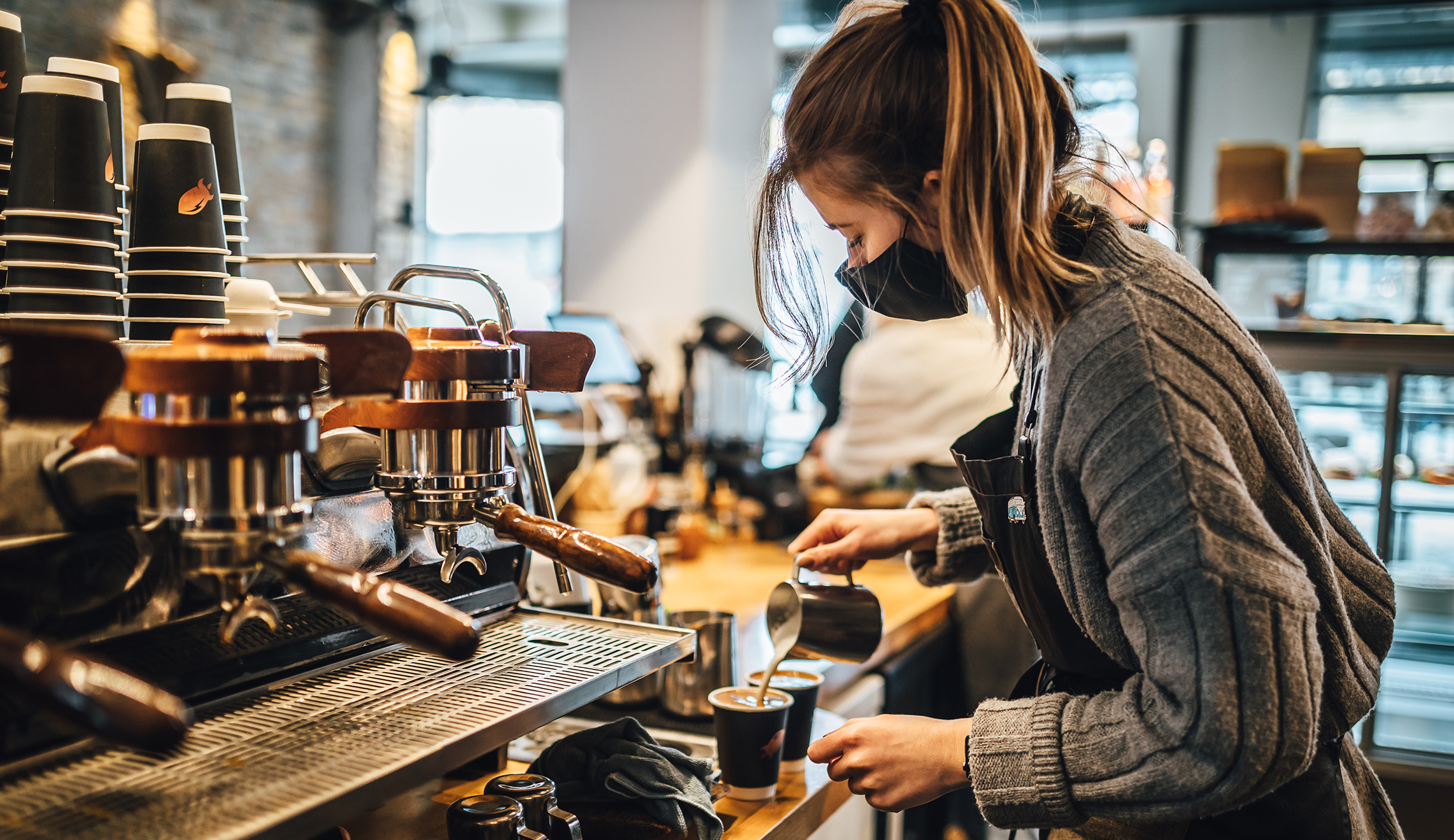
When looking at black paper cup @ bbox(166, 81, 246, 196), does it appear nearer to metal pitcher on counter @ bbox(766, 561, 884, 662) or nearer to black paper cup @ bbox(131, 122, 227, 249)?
black paper cup @ bbox(131, 122, 227, 249)

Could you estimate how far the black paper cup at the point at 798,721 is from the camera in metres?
1.12

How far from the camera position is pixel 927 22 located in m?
0.85

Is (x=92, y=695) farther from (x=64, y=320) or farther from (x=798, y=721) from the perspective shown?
(x=798, y=721)

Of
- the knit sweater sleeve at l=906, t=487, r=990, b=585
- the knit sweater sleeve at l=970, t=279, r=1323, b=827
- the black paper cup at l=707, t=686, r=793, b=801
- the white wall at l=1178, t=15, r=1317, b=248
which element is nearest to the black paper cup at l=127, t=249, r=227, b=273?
the black paper cup at l=707, t=686, r=793, b=801

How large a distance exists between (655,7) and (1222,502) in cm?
359

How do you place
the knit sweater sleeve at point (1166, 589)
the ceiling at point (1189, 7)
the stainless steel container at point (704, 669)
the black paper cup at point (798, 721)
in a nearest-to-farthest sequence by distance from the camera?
the knit sweater sleeve at point (1166, 589)
the black paper cup at point (798, 721)
the stainless steel container at point (704, 669)
the ceiling at point (1189, 7)

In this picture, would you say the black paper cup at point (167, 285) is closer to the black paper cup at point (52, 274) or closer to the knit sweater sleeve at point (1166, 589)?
the black paper cup at point (52, 274)

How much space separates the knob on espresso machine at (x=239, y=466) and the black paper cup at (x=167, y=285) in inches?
11.5

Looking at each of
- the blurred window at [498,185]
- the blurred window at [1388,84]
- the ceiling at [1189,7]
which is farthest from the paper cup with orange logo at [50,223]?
the blurred window at [498,185]

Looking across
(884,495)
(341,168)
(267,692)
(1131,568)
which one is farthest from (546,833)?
(341,168)

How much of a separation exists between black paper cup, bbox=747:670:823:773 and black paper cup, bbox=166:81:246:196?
758 millimetres

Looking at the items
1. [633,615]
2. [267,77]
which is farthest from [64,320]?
[267,77]

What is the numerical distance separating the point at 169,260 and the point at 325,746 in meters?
0.47

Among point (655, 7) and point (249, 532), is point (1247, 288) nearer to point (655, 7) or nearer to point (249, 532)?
point (655, 7)
